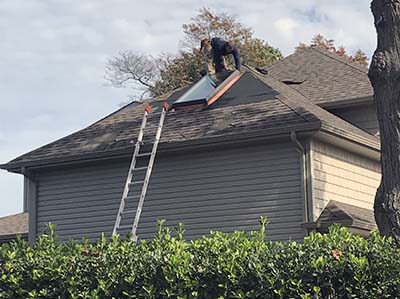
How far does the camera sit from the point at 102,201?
17.1 meters

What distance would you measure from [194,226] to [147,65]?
25.8 meters

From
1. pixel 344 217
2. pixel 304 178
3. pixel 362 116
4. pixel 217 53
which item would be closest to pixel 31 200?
pixel 217 53

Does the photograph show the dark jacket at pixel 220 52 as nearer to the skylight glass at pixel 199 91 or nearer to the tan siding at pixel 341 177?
the skylight glass at pixel 199 91

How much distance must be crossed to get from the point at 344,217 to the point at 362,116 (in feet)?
13.0

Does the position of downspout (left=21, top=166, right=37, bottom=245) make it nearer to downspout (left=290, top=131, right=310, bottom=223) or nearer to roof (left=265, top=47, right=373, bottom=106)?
downspout (left=290, top=131, right=310, bottom=223)

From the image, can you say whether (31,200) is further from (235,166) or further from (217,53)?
(217,53)

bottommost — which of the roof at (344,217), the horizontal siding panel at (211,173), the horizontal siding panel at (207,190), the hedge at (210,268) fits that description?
the hedge at (210,268)

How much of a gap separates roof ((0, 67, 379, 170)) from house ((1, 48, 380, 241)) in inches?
1.0

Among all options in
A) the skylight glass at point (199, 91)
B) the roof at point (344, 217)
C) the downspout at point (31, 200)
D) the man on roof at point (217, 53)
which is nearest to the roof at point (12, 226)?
the downspout at point (31, 200)

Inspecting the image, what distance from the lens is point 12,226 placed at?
24484 mm

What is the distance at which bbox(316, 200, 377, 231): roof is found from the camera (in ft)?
47.9

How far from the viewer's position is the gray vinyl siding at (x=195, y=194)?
15344 mm

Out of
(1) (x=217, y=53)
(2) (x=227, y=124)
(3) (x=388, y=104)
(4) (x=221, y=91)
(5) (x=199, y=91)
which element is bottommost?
(3) (x=388, y=104)

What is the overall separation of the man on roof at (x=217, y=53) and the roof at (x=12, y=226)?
6.80 m
